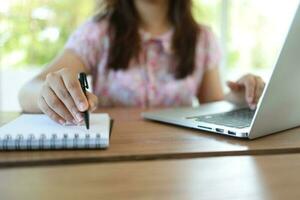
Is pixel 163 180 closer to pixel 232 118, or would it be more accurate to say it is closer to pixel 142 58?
pixel 232 118

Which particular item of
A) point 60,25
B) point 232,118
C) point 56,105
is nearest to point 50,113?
point 56,105

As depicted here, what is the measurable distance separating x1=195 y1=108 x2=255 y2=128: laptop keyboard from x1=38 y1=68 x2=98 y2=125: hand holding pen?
0.24m

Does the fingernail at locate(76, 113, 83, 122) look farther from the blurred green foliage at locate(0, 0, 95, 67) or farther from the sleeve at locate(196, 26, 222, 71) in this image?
the blurred green foliage at locate(0, 0, 95, 67)

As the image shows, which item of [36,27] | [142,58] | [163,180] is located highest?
[36,27]

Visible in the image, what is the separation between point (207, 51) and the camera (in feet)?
4.75

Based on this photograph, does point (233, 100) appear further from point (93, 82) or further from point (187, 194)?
point (187, 194)

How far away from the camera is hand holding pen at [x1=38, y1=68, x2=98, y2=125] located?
629 millimetres

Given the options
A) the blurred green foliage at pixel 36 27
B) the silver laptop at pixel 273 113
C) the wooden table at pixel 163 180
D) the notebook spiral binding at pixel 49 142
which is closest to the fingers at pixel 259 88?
the silver laptop at pixel 273 113

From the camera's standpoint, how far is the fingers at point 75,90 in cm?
62

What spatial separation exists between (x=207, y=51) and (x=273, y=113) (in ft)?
2.71

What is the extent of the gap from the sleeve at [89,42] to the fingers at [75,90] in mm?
657

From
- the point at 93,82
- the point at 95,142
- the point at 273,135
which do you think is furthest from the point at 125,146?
the point at 93,82

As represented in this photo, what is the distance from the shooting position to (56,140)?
1.88 ft

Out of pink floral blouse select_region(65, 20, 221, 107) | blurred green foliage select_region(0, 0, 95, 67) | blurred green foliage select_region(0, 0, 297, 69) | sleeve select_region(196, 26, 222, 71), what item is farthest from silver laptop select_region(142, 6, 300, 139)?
blurred green foliage select_region(0, 0, 95, 67)
